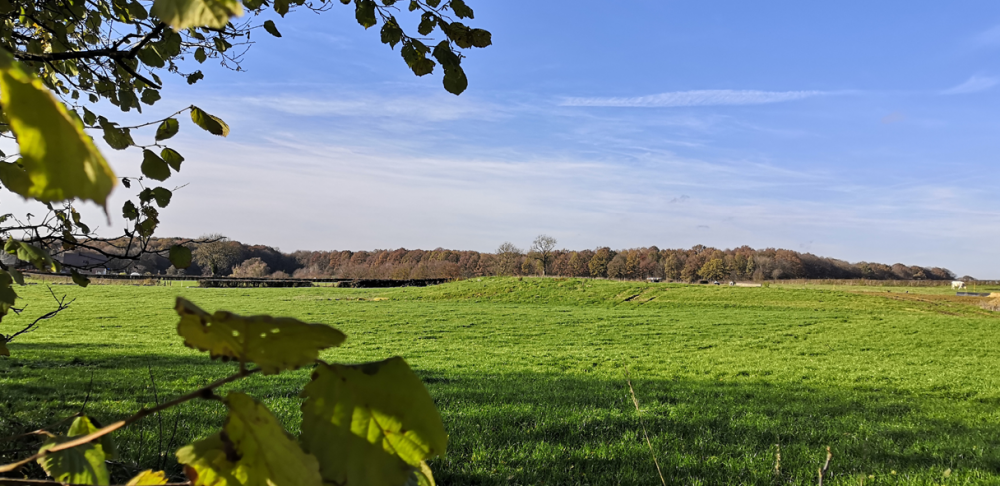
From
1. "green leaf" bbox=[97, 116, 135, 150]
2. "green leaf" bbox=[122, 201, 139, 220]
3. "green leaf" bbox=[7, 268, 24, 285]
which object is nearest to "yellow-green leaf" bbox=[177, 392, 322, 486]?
"green leaf" bbox=[7, 268, 24, 285]

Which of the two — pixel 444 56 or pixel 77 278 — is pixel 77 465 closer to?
→ pixel 444 56

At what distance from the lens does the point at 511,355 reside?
14.5 meters

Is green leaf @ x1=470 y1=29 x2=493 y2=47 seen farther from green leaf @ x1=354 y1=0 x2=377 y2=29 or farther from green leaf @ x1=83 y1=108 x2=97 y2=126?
green leaf @ x1=83 y1=108 x2=97 y2=126

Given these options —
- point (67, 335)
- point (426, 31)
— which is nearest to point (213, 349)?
point (426, 31)

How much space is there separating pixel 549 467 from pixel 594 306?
108 ft

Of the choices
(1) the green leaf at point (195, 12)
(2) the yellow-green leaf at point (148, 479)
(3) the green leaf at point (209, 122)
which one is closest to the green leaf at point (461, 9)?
(3) the green leaf at point (209, 122)

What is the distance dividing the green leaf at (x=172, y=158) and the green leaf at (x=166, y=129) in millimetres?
35

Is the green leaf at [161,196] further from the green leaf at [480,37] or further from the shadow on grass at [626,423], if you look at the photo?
the shadow on grass at [626,423]

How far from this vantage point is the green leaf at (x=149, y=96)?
7.66 ft

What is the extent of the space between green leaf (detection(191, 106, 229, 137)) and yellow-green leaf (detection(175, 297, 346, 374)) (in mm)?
1328

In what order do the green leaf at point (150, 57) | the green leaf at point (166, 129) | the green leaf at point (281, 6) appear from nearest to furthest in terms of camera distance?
the green leaf at point (166, 129), the green leaf at point (150, 57), the green leaf at point (281, 6)

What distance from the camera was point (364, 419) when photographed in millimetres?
355

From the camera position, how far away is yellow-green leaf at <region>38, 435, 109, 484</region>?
21.8 inches

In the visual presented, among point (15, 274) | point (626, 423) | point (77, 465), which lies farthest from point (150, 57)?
point (626, 423)
